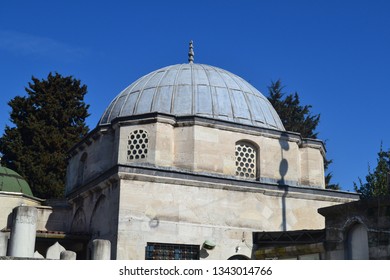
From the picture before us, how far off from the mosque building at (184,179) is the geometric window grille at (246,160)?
0.04 metres

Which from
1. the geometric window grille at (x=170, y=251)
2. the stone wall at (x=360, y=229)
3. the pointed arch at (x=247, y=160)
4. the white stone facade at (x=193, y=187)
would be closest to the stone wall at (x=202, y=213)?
the white stone facade at (x=193, y=187)

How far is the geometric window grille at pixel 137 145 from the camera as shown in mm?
20688

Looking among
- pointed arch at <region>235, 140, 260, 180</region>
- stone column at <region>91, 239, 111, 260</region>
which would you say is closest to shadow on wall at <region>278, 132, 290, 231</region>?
pointed arch at <region>235, 140, 260, 180</region>

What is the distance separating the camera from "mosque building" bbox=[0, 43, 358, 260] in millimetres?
19016

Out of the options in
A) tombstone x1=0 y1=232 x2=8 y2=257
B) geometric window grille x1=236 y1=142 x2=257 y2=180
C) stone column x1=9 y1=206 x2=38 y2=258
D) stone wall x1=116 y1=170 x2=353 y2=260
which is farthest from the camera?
A: geometric window grille x1=236 y1=142 x2=257 y2=180

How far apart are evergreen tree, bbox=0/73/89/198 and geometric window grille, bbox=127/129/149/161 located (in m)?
13.9

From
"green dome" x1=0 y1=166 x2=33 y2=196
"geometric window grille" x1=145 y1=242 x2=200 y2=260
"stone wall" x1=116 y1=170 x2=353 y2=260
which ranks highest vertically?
"green dome" x1=0 y1=166 x2=33 y2=196

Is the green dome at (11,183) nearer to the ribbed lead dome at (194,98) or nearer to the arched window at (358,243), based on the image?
the ribbed lead dome at (194,98)

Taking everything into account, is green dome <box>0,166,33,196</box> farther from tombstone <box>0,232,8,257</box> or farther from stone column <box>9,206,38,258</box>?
stone column <box>9,206,38,258</box>

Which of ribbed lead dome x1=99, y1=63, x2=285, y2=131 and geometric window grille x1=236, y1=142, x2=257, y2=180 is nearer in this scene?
geometric window grille x1=236, y1=142, x2=257, y2=180

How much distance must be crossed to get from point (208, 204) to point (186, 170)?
1536 millimetres

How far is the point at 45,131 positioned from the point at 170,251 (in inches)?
752

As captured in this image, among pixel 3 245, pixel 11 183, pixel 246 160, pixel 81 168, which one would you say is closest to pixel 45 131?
pixel 11 183

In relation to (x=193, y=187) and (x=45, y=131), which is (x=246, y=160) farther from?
(x=45, y=131)
